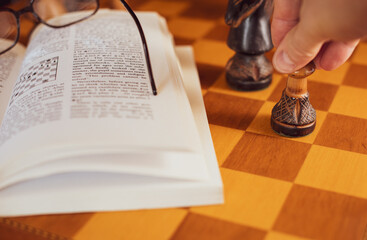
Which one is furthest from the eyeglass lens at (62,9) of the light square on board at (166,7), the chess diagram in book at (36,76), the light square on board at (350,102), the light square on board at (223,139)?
the light square on board at (350,102)

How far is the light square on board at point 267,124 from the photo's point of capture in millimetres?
630

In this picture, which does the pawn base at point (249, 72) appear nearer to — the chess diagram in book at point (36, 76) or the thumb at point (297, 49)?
the thumb at point (297, 49)

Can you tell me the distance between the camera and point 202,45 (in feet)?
3.08

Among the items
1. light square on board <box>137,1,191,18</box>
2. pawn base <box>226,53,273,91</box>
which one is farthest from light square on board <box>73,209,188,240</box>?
light square on board <box>137,1,191,18</box>

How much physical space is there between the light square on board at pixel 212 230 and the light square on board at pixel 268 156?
0.33ft

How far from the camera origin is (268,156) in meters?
0.59

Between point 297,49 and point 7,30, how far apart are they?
57 cm

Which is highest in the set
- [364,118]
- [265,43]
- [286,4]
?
[286,4]

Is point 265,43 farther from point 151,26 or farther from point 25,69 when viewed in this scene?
point 25,69

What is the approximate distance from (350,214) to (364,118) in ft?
0.75

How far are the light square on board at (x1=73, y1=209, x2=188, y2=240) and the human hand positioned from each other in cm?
24

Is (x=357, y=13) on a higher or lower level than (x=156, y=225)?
higher

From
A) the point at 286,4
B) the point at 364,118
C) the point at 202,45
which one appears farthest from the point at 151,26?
the point at 364,118

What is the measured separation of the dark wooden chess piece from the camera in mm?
668
